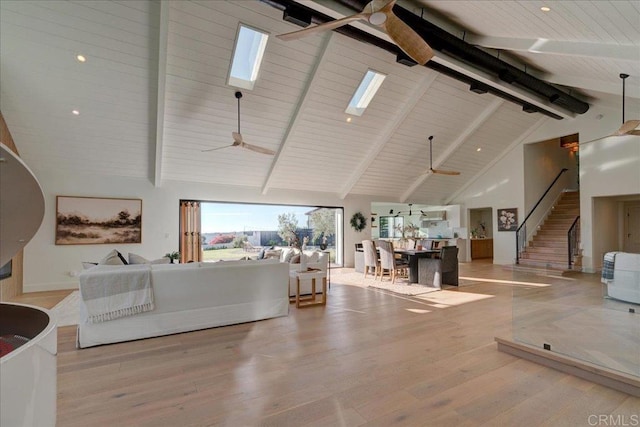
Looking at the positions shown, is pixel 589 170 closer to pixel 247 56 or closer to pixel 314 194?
pixel 314 194

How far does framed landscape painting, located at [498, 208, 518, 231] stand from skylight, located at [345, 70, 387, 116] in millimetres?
6604

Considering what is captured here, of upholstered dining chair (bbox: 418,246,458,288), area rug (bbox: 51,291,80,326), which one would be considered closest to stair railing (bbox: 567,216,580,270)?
upholstered dining chair (bbox: 418,246,458,288)

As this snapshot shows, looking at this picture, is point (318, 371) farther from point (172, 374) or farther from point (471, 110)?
point (471, 110)

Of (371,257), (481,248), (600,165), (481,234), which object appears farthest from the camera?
(481,234)

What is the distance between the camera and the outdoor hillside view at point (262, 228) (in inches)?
346

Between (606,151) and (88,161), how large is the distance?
41.1 ft

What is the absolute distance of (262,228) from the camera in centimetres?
970

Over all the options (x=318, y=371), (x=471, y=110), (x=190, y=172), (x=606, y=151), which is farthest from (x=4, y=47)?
(x=606, y=151)

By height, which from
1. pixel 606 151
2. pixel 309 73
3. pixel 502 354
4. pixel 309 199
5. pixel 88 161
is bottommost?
pixel 502 354

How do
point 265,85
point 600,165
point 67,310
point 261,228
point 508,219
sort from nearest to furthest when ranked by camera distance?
point 67,310 → point 265,85 → point 600,165 → point 261,228 → point 508,219

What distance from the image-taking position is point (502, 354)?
3.22 metres

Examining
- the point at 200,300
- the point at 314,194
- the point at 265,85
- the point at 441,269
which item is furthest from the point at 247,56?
the point at 441,269

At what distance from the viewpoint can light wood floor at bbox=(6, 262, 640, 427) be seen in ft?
7.14

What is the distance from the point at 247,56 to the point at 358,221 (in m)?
6.30
